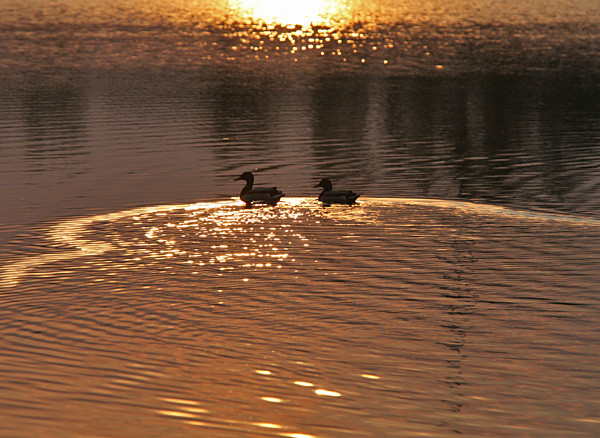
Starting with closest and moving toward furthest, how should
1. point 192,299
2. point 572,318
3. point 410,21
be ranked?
point 572,318 < point 192,299 < point 410,21

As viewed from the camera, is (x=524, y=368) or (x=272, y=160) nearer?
(x=524, y=368)

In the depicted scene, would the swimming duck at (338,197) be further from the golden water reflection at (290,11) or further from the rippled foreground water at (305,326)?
the golden water reflection at (290,11)

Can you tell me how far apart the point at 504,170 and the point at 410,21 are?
81674 mm

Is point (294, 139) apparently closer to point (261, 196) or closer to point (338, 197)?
point (261, 196)

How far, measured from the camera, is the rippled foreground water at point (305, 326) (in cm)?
1189

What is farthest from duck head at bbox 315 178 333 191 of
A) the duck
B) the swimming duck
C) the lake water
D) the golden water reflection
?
the golden water reflection

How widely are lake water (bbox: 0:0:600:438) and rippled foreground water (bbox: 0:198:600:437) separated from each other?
0.05 meters

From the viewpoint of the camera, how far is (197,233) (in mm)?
22031

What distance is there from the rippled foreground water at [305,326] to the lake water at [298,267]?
0.17 feet

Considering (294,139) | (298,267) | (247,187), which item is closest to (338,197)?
(247,187)

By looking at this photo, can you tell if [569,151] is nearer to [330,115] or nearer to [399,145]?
[399,145]

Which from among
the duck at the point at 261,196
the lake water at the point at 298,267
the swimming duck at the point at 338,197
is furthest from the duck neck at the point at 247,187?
the swimming duck at the point at 338,197

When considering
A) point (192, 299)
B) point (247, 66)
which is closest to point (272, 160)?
point (192, 299)

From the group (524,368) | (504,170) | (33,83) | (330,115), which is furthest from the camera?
(33,83)
